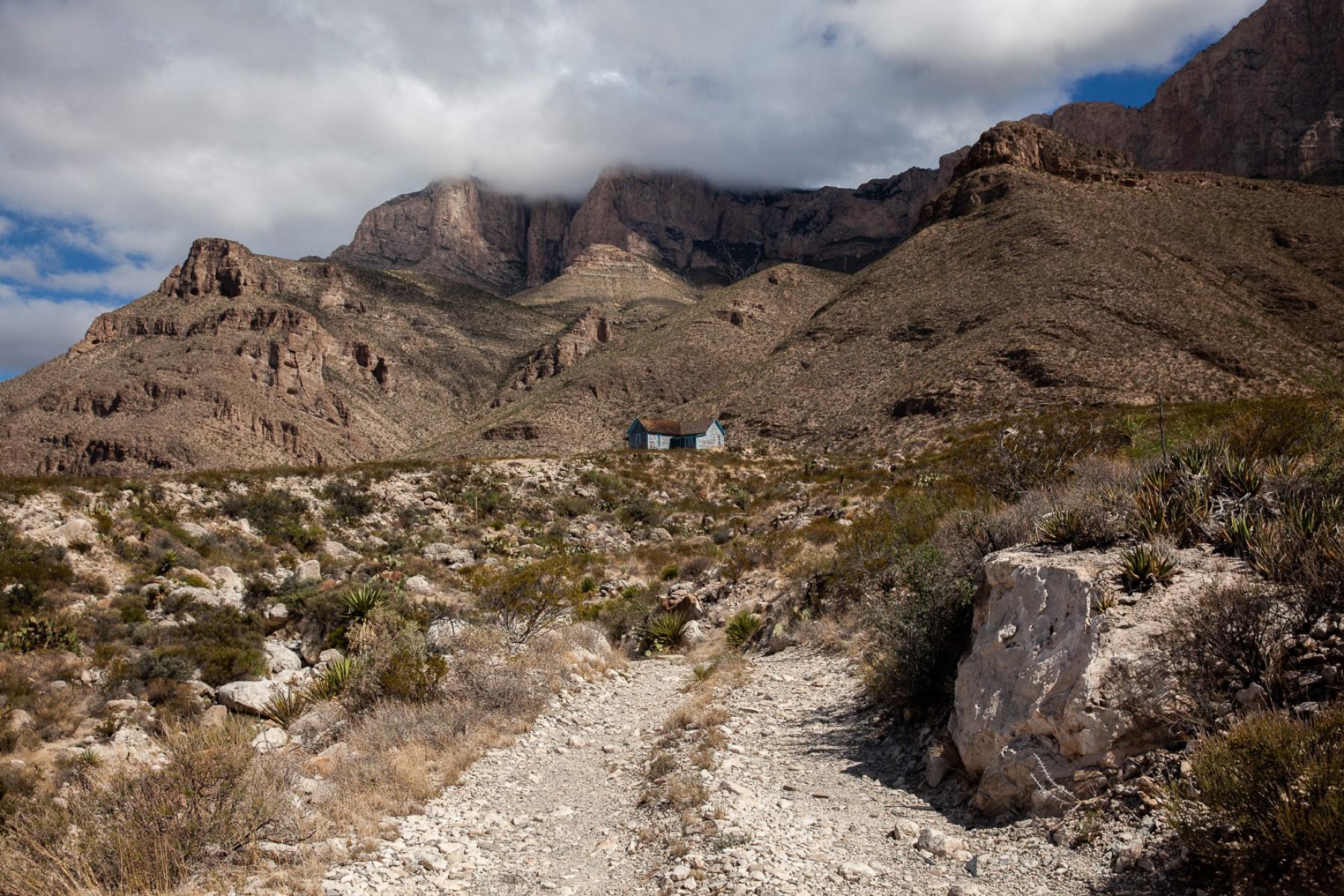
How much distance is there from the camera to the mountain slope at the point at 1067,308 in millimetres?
38062

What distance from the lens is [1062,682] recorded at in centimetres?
498

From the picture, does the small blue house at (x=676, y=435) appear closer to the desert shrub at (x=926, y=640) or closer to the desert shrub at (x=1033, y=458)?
the desert shrub at (x=1033, y=458)

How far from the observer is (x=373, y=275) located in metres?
108

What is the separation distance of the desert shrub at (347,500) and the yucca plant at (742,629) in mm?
15516

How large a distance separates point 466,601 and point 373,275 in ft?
345

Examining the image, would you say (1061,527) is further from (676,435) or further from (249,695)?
(676,435)

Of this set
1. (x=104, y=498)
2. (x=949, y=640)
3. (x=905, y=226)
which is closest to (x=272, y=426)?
(x=104, y=498)

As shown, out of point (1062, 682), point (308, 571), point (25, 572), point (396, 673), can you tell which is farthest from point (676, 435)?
point (1062, 682)

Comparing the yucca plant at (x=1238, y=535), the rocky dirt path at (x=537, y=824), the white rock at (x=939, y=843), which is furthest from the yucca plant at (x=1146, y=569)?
the rocky dirt path at (x=537, y=824)

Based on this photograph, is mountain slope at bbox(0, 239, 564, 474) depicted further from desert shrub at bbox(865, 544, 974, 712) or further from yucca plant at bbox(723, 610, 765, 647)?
desert shrub at bbox(865, 544, 974, 712)

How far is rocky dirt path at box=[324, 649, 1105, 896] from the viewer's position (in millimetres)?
4605

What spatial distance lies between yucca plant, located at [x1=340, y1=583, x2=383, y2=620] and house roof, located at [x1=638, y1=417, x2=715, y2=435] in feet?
120

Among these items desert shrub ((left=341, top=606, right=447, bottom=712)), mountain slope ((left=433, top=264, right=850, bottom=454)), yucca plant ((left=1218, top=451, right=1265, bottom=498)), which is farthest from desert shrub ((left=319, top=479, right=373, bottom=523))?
mountain slope ((left=433, top=264, right=850, bottom=454))

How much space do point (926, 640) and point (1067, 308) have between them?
142 feet
